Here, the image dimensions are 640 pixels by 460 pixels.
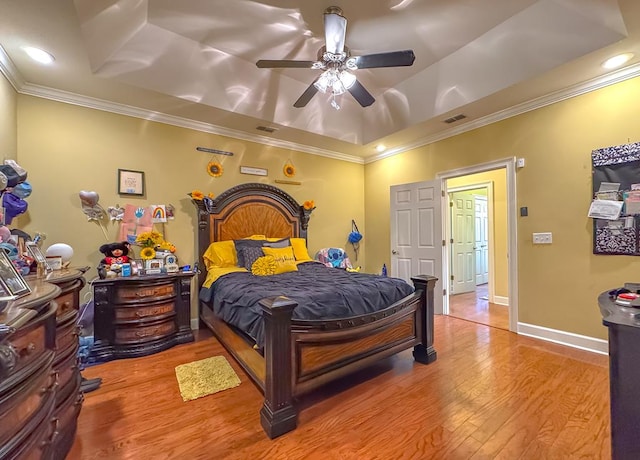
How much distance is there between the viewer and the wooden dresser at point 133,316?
2.76 meters

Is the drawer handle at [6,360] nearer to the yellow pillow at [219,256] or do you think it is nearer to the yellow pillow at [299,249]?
the yellow pillow at [219,256]

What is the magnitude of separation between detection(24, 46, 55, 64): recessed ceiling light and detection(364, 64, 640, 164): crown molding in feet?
14.6

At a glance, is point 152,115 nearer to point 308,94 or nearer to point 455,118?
point 308,94

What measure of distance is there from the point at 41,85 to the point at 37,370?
131 inches

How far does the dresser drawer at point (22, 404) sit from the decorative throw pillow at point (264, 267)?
2.25 meters

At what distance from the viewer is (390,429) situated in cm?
176

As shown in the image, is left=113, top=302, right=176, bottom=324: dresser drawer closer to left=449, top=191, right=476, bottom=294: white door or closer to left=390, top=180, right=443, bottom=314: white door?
left=390, top=180, right=443, bottom=314: white door

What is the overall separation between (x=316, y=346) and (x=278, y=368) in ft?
1.04

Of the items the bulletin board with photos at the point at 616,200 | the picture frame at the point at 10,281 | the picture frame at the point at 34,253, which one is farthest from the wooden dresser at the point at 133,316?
the bulletin board with photos at the point at 616,200

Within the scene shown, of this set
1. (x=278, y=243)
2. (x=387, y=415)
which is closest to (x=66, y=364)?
(x=387, y=415)

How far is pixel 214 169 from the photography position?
3.92 m

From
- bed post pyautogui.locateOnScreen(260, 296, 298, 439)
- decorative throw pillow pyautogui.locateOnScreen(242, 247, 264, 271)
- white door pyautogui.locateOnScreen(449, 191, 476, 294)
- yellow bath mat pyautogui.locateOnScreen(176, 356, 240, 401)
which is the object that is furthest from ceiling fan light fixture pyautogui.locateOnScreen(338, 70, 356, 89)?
white door pyautogui.locateOnScreen(449, 191, 476, 294)

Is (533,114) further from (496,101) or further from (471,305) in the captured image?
(471,305)

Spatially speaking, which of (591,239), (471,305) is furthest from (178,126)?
(471,305)
